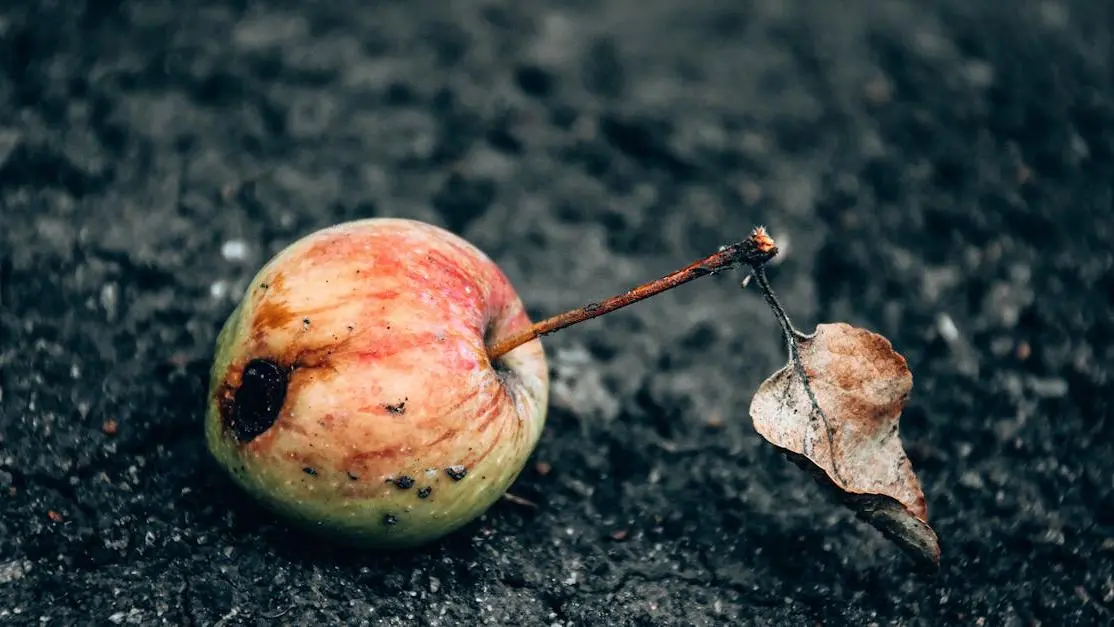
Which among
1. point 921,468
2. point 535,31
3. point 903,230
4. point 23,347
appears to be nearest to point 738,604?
point 921,468

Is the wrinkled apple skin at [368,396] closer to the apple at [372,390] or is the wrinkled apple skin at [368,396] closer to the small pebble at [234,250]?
the apple at [372,390]

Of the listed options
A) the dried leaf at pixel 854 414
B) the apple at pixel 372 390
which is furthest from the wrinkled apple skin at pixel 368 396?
the dried leaf at pixel 854 414

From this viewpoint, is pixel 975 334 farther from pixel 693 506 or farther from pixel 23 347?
pixel 23 347

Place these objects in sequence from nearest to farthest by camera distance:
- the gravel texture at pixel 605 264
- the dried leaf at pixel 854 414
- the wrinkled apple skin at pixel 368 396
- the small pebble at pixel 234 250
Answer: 1. the wrinkled apple skin at pixel 368 396
2. the dried leaf at pixel 854 414
3. the gravel texture at pixel 605 264
4. the small pebble at pixel 234 250

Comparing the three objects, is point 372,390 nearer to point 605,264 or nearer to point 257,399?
point 257,399

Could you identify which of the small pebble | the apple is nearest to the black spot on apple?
the apple

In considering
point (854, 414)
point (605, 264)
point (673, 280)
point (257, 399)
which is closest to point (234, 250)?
point (257, 399)
